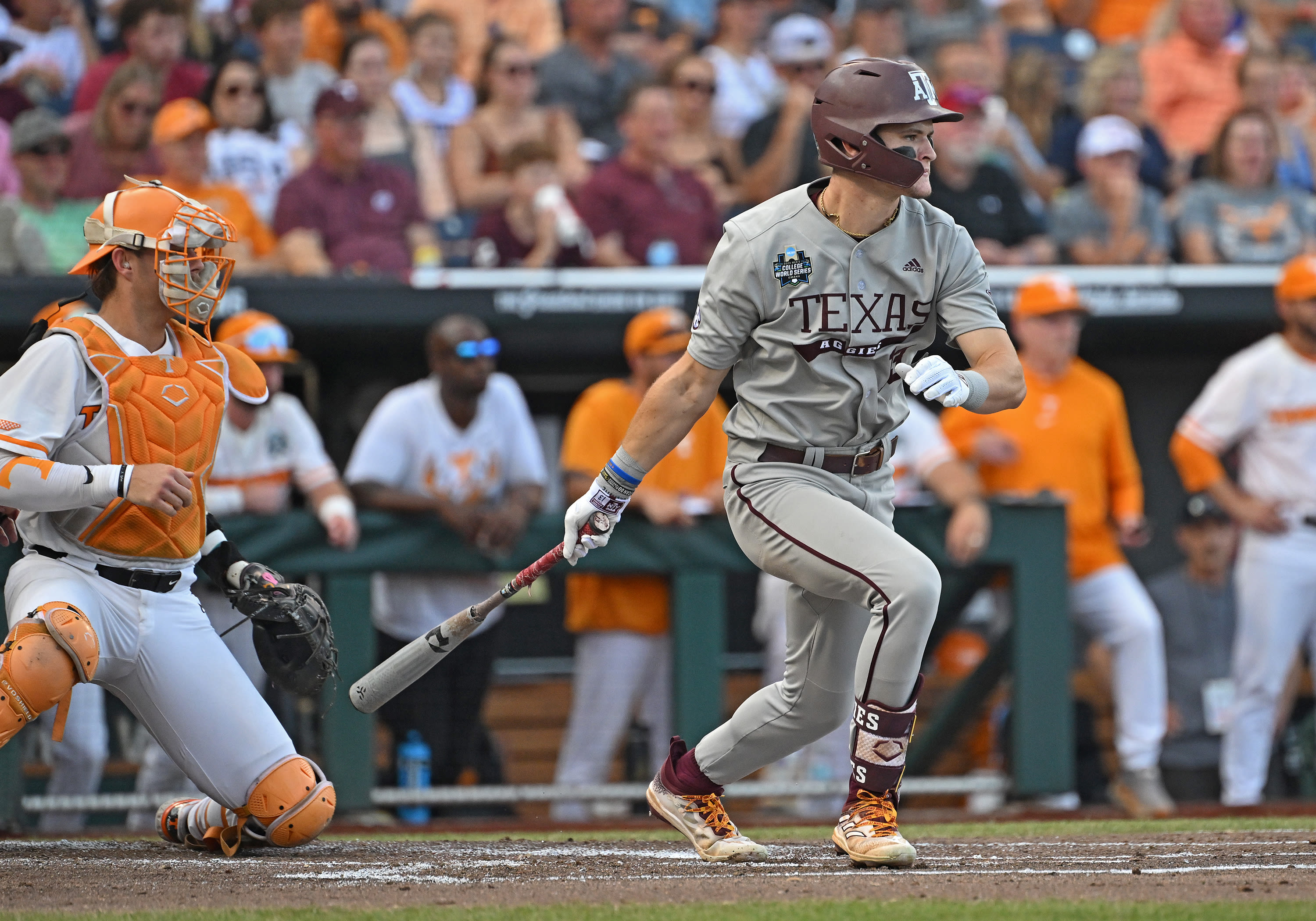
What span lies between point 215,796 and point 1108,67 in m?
6.84

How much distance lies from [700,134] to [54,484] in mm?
5156

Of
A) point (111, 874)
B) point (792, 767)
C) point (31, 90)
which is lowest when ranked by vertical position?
point (792, 767)

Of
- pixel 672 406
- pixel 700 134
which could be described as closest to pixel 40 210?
pixel 700 134

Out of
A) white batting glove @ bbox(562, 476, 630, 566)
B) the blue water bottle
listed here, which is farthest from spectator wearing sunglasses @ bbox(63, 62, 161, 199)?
white batting glove @ bbox(562, 476, 630, 566)

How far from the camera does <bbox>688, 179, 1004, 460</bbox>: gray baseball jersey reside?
12.3 ft

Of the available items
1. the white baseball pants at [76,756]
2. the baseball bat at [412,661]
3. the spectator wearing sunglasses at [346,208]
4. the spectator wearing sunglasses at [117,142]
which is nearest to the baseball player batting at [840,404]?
the baseball bat at [412,661]

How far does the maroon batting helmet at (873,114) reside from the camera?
3.70m

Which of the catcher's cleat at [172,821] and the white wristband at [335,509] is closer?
the catcher's cleat at [172,821]

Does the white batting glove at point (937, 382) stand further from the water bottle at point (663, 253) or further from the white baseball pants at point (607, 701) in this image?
the water bottle at point (663, 253)

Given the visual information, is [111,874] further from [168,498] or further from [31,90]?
[31,90]

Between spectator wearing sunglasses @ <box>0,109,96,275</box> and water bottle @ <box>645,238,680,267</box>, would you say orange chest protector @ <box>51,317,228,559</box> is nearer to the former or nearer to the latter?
spectator wearing sunglasses @ <box>0,109,96,275</box>

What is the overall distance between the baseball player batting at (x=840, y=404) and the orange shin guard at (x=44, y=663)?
113 cm

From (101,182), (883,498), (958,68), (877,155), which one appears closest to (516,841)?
(883,498)

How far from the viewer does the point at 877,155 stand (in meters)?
3.69
